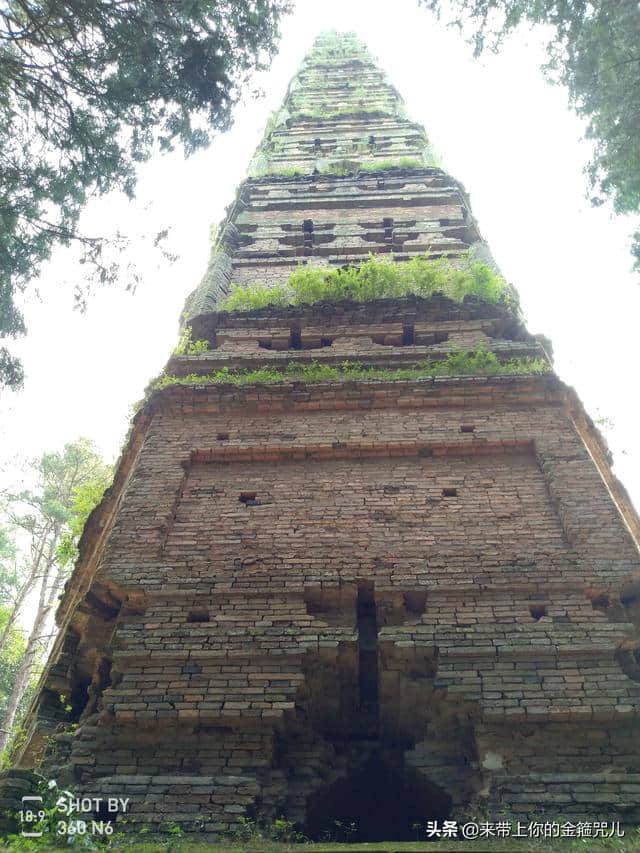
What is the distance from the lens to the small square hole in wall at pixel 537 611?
18.2ft

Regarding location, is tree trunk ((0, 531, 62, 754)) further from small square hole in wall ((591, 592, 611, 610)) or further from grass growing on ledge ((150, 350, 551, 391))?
small square hole in wall ((591, 592, 611, 610))

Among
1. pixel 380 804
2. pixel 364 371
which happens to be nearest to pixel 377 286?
pixel 364 371

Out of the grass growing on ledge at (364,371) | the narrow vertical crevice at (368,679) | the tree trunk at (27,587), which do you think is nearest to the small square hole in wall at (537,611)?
the narrow vertical crevice at (368,679)

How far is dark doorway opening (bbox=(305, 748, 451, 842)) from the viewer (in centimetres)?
514

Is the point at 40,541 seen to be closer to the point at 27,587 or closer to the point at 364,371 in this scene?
the point at 27,587

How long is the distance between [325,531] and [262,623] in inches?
45.1

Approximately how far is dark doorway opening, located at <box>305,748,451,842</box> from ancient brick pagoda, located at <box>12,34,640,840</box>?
16mm

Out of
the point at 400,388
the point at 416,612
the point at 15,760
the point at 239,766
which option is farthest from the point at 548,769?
the point at 400,388

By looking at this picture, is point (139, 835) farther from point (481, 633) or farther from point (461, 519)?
point (461, 519)

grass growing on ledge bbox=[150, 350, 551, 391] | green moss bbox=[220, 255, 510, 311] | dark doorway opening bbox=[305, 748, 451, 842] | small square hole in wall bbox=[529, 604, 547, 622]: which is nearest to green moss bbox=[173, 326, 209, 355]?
grass growing on ledge bbox=[150, 350, 551, 391]

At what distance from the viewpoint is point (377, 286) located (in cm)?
1011

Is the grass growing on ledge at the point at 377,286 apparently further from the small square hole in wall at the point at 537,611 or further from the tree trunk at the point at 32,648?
the tree trunk at the point at 32,648

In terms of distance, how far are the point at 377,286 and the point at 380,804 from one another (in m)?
6.68

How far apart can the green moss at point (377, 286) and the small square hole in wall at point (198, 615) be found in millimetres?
5242
